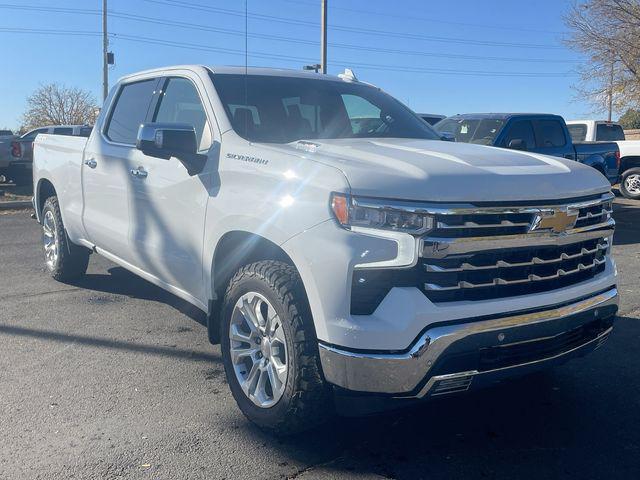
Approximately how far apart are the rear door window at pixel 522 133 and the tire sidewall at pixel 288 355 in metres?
7.16

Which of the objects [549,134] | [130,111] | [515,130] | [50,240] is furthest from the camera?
[549,134]

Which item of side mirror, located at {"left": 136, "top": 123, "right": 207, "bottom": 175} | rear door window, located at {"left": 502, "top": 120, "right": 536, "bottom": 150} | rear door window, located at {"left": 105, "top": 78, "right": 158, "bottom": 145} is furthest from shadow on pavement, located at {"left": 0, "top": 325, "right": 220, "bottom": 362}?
rear door window, located at {"left": 502, "top": 120, "right": 536, "bottom": 150}

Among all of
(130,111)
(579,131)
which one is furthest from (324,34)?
(130,111)

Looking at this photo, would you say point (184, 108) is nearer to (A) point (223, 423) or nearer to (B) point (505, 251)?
(A) point (223, 423)

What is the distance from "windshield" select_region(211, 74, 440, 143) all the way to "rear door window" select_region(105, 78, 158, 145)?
983 mm

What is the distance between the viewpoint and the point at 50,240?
6.53 meters

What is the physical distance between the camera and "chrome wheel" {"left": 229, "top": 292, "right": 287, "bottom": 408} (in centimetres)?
314

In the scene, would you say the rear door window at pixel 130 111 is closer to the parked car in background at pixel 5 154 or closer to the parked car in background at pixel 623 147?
the parked car in background at pixel 5 154

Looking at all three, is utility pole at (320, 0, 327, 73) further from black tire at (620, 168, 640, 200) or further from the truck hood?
the truck hood

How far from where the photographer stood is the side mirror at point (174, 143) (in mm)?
3648

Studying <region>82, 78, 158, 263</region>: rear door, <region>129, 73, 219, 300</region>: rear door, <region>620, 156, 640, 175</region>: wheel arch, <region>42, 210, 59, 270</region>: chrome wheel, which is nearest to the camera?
<region>129, 73, 219, 300</region>: rear door

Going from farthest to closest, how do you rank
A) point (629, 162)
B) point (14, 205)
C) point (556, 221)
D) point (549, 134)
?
point (629, 162) → point (14, 205) → point (549, 134) → point (556, 221)

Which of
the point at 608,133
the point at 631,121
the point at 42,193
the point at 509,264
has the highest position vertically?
the point at 631,121

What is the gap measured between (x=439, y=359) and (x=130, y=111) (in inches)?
137
